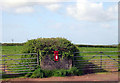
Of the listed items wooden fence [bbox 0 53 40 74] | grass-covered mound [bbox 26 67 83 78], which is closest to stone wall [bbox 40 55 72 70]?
grass-covered mound [bbox 26 67 83 78]

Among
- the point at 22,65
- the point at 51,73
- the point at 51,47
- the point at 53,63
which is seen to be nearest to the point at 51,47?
the point at 51,47

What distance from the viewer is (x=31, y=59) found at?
31.8 feet

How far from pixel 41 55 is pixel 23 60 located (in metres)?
1.18

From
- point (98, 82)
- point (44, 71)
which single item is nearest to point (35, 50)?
point (44, 71)

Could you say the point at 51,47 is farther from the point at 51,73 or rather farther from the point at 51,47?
the point at 51,73

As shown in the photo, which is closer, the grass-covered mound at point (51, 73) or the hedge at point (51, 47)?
the grass-covered mound at point (51, 73)

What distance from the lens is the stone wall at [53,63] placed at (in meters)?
9.53

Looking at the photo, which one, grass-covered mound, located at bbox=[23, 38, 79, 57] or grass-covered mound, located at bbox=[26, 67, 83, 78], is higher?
grass-covered mound, located at bbox=[23, 38, 79, 57]

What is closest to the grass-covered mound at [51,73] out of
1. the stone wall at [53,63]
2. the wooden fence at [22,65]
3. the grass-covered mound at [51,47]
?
the stone wall at [53,63]

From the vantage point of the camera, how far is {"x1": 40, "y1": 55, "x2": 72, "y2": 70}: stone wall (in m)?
9.53

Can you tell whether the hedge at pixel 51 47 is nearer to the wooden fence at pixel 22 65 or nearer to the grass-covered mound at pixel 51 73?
the wooden fence at pixel 22 65

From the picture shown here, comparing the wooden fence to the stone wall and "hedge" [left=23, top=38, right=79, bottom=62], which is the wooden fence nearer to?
"hedge" [left=23, top=38, right=79, bottom=62]

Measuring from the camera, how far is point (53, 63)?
31.4 feet

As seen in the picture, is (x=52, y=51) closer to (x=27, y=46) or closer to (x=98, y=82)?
(x=27, y=46)
